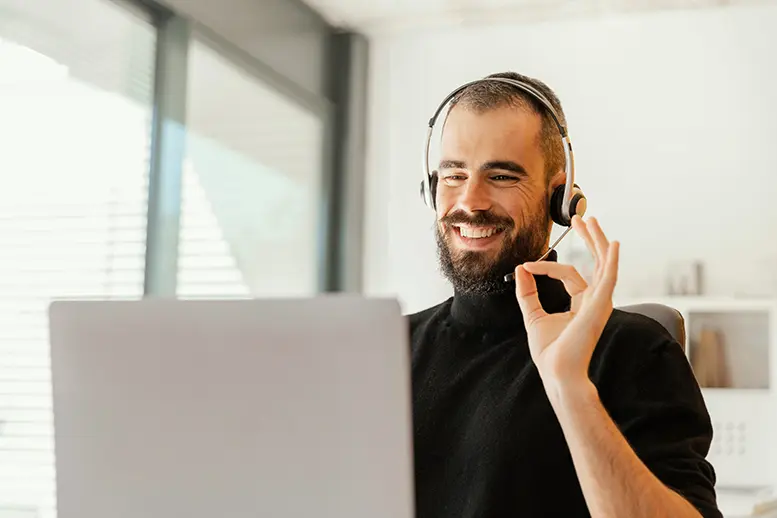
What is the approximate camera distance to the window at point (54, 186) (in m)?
2.60

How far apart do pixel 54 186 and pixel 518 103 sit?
1.73m

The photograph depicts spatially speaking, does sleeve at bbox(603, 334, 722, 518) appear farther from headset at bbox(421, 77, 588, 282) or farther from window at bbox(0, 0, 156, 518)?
window at bbox(0, 0, 156, 518)

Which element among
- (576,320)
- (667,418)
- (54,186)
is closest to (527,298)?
(576,320)

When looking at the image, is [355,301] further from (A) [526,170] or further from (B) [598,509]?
(A) [526,170]

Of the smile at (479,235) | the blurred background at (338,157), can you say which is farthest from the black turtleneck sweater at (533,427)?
the blurred background at (338,157)

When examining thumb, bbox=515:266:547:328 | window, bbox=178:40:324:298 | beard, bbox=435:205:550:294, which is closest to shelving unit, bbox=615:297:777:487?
window, bbox=178:40:324:298

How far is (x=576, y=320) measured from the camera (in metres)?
1.03

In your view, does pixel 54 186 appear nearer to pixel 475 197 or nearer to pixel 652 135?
pixel 475 197

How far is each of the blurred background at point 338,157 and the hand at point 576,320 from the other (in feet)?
6.24

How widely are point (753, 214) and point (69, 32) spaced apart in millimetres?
2725

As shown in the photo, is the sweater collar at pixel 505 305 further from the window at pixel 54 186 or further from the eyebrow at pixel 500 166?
the window at pixel 54 186

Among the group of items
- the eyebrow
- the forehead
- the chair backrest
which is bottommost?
the chair backrest

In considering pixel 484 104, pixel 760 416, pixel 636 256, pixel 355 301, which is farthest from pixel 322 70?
pixel 355 301

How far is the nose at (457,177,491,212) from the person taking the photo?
4.58ft
